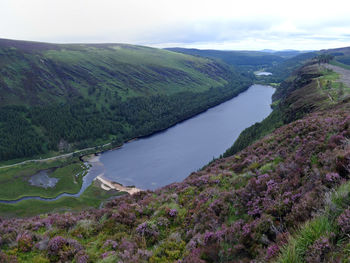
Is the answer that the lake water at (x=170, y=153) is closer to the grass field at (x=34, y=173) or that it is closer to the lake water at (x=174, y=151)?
the lake water at (x=174, y=151)

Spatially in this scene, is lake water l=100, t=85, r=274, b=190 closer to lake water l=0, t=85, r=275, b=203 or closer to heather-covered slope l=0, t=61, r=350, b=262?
lake water l=0, t=85, r=275, b=203

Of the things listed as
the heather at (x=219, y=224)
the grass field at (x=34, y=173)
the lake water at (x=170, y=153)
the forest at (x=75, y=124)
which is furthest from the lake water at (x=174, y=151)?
the heather at (x=219, y=224)

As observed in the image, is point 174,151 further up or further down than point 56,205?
further up

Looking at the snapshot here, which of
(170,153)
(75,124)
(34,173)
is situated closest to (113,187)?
(170,153)

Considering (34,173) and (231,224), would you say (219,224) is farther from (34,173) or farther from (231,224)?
(34,173)

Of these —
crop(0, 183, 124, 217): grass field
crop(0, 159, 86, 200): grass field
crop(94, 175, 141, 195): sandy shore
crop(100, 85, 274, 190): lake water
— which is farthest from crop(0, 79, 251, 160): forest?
crop(0, 183, 124, 217): grass field

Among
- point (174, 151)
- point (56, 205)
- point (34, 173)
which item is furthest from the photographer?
point (174, 151)
